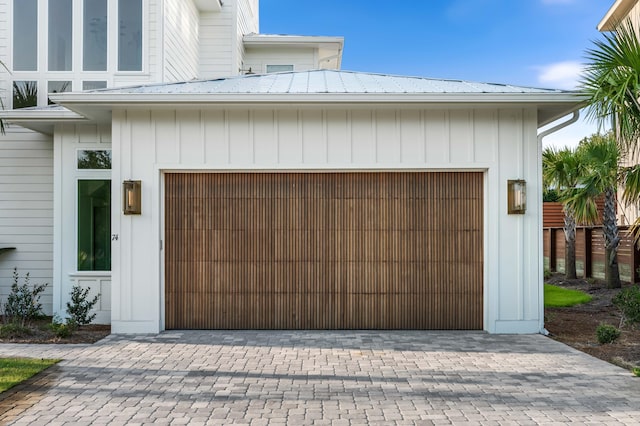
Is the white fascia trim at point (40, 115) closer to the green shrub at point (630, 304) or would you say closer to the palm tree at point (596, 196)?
the green shrub at point (630, 304)

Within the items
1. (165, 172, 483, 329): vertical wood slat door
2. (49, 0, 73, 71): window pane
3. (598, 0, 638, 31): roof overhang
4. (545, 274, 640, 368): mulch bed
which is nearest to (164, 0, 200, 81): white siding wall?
(49, 0, 73, 71): window pane

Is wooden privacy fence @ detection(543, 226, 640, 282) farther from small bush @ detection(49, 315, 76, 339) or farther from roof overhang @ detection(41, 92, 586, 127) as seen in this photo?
small bush @ detection(49, 315, 76, 339)

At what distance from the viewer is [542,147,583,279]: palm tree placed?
48.1ft

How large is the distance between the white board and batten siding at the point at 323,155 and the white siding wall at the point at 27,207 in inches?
99.1

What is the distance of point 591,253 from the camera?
16.0 meters

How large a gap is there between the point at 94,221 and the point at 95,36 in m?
3.41

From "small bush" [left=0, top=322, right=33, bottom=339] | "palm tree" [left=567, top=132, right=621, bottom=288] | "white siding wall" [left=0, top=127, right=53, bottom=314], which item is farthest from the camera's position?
"palm tree" [left=567, top=132, right=621, bottom=288]

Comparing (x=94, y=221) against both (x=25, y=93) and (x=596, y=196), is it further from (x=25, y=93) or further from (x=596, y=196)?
(x=596, y=196)

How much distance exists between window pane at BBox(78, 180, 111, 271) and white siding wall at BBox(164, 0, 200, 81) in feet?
8.19

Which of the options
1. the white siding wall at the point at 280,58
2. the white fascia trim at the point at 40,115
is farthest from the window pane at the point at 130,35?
the white siding wall at the point at 280,58

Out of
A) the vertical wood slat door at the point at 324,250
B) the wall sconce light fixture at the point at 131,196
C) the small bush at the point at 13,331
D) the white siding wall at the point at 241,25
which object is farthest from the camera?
the white siding wall at the point at 241,25

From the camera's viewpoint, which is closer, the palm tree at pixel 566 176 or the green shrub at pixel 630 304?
the green shrub at pixel 630 304

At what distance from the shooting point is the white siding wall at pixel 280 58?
15977 mm

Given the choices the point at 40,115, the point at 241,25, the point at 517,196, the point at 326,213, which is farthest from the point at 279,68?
the point at 517,196
